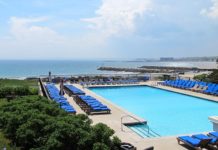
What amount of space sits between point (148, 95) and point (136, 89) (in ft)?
10.8

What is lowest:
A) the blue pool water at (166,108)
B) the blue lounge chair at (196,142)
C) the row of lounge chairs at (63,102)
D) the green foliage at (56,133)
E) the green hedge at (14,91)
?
the blue pool water at (166,108)

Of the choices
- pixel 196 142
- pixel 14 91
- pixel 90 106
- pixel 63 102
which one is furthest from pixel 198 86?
pixel 196 142

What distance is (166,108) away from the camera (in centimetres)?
1750

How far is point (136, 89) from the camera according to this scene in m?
26.0

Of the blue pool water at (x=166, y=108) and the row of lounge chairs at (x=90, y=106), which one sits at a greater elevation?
the row of lounge chairs at (x=90, y=106)

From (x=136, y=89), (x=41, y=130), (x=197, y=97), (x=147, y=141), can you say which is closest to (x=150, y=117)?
(x=147, y=141)

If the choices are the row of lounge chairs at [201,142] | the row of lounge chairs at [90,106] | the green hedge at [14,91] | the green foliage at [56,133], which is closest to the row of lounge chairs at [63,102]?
the row of lounge chairs at [90,106]

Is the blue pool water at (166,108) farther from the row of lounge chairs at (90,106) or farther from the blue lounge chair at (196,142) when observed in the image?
the blue lounge chair at (196,142)

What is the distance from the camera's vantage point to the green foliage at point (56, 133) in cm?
667

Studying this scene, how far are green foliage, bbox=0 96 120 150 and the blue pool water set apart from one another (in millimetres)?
5335

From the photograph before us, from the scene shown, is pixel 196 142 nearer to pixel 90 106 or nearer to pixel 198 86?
pixel 90 106

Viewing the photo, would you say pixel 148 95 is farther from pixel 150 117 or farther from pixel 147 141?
pixel 147 141

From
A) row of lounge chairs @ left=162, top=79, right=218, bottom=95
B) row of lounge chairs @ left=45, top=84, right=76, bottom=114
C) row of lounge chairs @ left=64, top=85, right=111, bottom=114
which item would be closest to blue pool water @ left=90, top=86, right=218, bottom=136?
row of lounge chairs @ left=162, top=79, right=218, bottom=95

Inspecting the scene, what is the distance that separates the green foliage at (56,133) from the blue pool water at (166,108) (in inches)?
210
